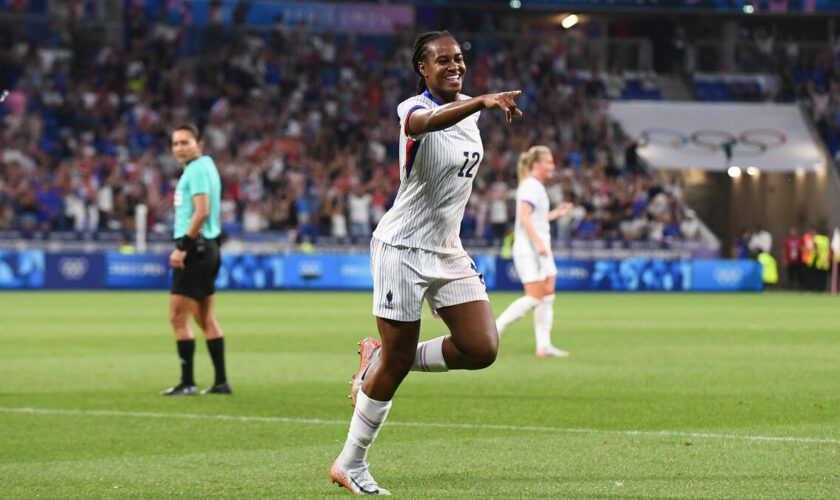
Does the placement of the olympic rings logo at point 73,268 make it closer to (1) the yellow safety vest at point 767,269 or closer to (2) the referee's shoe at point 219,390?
(1) the yellow safety vest at point 767,269

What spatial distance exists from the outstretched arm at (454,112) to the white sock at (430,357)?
1.25 metres

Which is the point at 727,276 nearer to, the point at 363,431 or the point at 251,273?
the point at 251,273

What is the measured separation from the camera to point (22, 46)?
37.5 meters

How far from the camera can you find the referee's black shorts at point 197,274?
1016 centimetres

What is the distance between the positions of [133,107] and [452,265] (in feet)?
104

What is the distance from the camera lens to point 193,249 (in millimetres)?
10133

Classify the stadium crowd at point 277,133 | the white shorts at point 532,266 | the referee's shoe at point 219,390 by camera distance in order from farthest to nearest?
the stadium crowd at point 277,133, the white shorts at point 532,266, the referee's shoe at point 219,390

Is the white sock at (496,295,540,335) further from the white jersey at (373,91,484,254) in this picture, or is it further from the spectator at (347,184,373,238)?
the spectator at (347,184,373,238)

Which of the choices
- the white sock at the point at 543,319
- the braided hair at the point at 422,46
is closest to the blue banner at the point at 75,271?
the white sock at the point at 543,319

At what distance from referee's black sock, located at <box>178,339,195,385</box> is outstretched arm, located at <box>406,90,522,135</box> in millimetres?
5230

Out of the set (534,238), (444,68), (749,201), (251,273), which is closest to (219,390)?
(534,238)

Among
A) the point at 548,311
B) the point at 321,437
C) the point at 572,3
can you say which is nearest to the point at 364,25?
the point at 572,3

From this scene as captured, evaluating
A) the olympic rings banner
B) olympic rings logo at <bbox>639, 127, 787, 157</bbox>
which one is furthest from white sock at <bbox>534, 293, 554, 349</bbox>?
olympic rings logo at <bbox>639, 127, 787, 157</bbox>

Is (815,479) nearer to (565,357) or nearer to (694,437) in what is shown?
(694,437)
